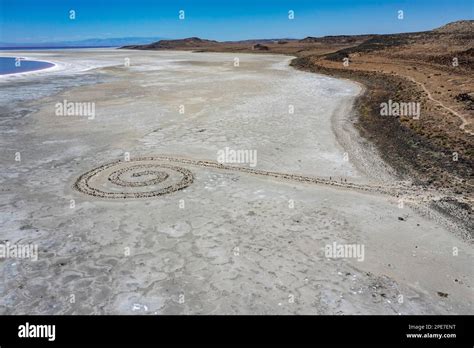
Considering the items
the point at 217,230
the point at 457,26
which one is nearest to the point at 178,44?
the point at 457,26

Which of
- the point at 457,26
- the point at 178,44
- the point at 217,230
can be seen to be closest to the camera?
the point at 217,230

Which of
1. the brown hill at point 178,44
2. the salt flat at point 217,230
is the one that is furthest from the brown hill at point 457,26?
the brown hill at point 178,44

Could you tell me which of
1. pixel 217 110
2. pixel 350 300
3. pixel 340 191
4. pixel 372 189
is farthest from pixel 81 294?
pixel 217 110

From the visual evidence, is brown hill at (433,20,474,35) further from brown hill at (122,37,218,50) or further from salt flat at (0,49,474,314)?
brown hill at (122,37,218,50)

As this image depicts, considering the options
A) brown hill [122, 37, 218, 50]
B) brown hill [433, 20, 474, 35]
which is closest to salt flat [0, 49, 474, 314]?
brown hill [433, 20, 474, 35]

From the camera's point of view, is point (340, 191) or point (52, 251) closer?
point (52, 251)

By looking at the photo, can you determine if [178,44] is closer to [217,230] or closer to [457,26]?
[457,26]
